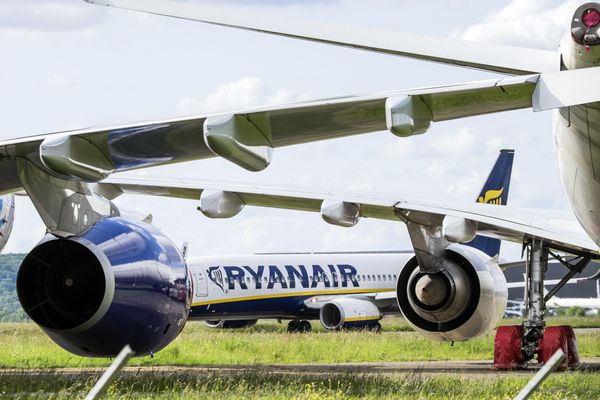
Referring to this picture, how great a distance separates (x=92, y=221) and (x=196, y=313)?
995 inches

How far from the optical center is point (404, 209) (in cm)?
1457

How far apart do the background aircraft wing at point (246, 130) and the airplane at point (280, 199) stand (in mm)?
10

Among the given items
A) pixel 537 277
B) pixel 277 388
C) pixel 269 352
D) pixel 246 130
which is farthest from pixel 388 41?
pixel 269 352

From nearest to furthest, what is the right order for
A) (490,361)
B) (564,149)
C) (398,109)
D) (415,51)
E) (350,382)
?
(398,109), (415,51), (564,149), (350,382), (490,361)

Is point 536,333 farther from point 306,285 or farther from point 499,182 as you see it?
point 306,285

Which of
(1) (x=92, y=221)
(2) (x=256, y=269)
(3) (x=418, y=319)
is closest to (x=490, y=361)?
(3) (x=418, y=319)

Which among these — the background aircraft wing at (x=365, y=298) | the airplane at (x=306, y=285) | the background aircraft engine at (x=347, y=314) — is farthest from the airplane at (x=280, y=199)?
the background aircraft wing at (x=365, y=298)

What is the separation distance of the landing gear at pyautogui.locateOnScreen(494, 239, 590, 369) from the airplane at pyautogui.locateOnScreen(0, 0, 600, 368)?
0.03 m

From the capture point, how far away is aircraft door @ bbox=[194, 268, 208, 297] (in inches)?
1397

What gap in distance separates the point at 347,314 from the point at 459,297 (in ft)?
A: 75.1

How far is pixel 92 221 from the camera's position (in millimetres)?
10633

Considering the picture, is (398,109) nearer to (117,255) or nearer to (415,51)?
(415,51)

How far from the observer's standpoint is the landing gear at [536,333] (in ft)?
53.4

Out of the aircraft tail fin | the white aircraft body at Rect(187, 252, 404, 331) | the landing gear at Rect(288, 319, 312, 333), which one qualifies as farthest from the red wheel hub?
the landing gear at Rect(288, 319, 312, 333)
